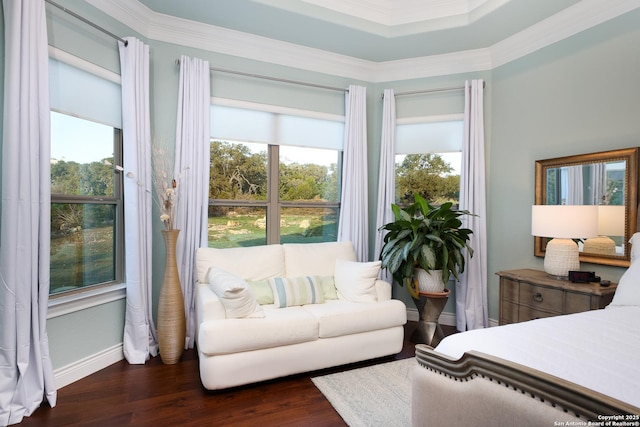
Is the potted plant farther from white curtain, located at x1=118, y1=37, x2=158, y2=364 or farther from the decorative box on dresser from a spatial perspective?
white curtain, located at x1=118, y1=37, x2=158, y2=364

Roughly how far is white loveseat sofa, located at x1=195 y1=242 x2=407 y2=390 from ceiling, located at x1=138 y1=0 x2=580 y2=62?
2.08 metres

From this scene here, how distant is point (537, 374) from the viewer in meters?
1.10

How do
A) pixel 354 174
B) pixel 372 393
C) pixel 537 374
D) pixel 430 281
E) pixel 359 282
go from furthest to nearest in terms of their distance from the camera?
pixel 354 174, pixel 430 281, pixel 359 282, pixel 372 393, pixel 537 374

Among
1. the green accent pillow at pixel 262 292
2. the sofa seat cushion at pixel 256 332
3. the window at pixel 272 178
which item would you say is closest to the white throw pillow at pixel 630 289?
the sofa seat cushion at pixel 256 332

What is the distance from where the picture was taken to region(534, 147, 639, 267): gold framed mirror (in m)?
2.66

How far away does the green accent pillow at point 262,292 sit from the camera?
2.98 meters

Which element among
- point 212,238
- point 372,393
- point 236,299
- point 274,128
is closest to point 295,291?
point 236,299

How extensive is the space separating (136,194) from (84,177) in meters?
0.39

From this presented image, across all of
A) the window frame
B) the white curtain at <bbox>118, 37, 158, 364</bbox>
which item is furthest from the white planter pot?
the window frame

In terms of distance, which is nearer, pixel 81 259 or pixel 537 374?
pixel 537 374

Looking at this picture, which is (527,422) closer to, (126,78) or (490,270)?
(490,270)

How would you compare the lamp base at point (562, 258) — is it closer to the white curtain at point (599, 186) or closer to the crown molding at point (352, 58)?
the white curtain at point (599, 186)

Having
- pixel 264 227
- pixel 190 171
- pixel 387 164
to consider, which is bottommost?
pixel 264 227

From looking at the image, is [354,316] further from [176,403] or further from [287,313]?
[176,403]
